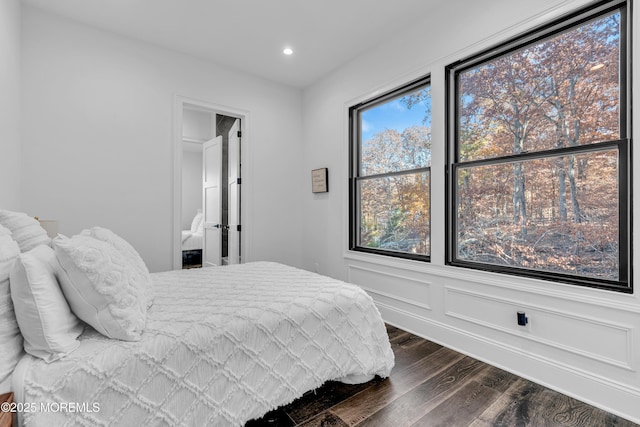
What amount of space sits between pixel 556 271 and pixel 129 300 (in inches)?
98.3

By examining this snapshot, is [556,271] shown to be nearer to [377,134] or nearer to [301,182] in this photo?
[377,134]

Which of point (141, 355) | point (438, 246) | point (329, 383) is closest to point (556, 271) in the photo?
point (438, 246)

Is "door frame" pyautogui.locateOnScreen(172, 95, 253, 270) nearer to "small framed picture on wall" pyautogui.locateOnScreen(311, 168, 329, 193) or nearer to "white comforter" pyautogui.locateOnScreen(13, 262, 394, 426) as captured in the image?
"small framed picture on wall" pyautogui.locateOnScreen(311, 168, 329, 193)

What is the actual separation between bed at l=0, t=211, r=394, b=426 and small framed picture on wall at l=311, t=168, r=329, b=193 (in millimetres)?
1834

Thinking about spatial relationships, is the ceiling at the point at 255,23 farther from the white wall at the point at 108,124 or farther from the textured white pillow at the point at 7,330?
the textured white pillow at the point at 7,330

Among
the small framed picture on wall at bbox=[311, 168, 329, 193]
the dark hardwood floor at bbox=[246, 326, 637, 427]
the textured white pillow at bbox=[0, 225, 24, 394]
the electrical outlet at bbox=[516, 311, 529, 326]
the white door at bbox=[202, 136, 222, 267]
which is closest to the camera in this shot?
the textured white pillow at bbox=[0, 225, 24, 394]

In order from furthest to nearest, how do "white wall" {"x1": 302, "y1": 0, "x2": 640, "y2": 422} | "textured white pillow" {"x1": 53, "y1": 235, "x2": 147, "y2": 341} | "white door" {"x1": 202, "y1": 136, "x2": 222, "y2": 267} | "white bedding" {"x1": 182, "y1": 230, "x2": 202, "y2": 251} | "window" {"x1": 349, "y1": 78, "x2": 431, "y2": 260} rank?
"white bedding" {"x1": 182, "y1": 230, "x2": 202, "y2": 251} < "white door" {"x1": 202, "y1": 136, "x2": 222, "y2": 267} < "window" {"x1": 349, "y1": 78, "x2": 431, "y2": 260} < "white wall" {"x1": 302, "y1": 0, "x2": 640, "y2": 422} < "textured white pillow" {"x1": 53, "y1": 235, "x2": 147, "y2": 341}

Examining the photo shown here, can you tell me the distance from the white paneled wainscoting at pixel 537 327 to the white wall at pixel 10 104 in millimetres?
3215

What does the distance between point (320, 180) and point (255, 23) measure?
1.80 m

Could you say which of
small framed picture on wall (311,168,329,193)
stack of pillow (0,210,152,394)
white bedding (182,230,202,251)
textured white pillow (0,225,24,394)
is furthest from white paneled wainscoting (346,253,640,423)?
white bedding (182,230,202,251)

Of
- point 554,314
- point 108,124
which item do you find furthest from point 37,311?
point 554,314

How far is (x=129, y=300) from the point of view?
135 cm

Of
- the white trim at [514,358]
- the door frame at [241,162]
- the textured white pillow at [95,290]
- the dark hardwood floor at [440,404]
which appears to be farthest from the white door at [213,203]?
the textured white pillow at [95,290]

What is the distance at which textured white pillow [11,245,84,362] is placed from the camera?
1.12 metres
